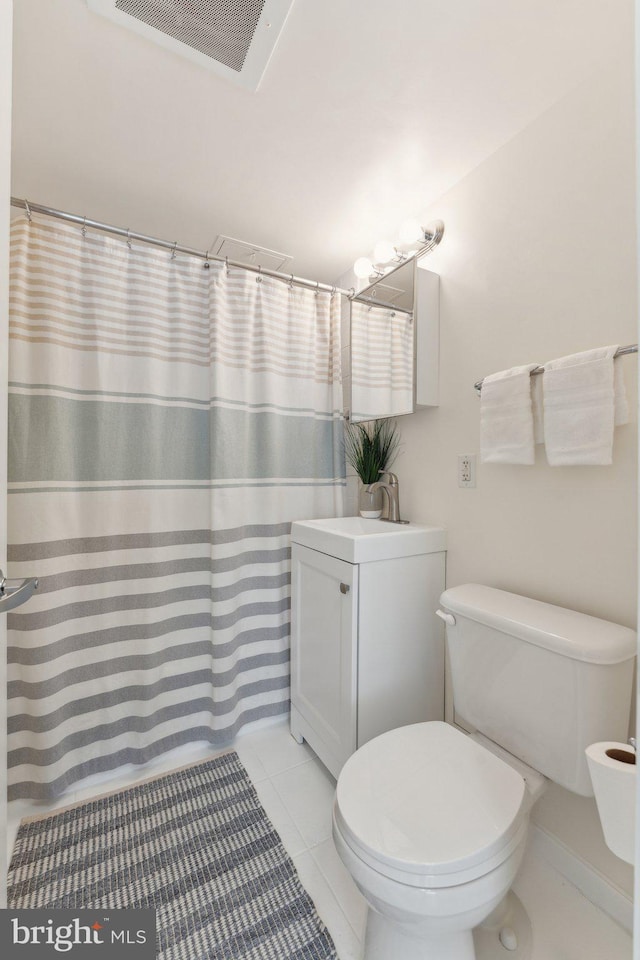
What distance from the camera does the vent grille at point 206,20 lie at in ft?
3.06

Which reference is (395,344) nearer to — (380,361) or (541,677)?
(380,361)

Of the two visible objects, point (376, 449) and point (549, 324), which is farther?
point (376, 449)

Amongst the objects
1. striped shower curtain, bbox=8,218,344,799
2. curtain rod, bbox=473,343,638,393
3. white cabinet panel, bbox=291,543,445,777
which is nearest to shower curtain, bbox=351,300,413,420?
striped shower curtain, bbox=8,218,344,799

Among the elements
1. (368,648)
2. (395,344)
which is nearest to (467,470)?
(395,344)

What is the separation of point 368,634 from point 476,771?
0.48m

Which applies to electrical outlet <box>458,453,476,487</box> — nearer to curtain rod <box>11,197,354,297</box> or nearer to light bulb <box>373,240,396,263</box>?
light bulb <box>373,240,396,263</box>

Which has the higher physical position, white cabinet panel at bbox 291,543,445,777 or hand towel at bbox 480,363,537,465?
hand towel at bbox 480,363,537,465

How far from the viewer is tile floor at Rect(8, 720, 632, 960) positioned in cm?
100

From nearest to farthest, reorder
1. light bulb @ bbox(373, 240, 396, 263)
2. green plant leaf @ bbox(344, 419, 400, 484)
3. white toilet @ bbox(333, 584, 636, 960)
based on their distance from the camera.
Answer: white toilet @ bbox(333, 584, 636, 960)
light bulb @ bbox(373, 240, 396, 263)
green plant leaf @ bbox(344, 419, 400, 484)

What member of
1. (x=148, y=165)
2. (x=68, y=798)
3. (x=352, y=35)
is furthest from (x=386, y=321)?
(x=68, y=798)

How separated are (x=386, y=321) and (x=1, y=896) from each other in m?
1.95

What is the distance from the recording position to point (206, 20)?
3.17 feet

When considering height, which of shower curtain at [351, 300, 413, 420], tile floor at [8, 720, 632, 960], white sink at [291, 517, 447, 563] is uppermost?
shower curtain at [351, 300, 413, 420]

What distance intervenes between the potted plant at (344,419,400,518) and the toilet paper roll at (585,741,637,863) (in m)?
1.35
